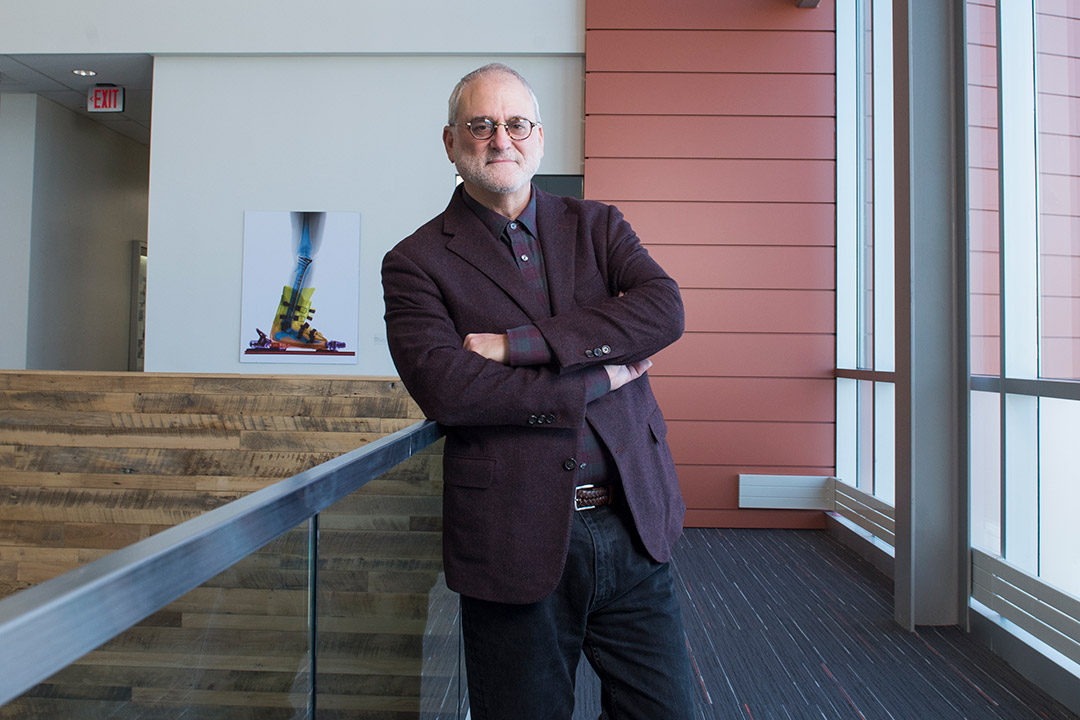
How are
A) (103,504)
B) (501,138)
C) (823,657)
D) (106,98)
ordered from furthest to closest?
(106,98) < (103,504) < (823,657) < (501,138)

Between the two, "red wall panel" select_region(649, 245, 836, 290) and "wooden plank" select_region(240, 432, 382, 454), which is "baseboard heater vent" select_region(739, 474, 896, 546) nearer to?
"red wall panel" select_region(649, 245, 836, 290)

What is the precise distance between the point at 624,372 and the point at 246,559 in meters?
0.82

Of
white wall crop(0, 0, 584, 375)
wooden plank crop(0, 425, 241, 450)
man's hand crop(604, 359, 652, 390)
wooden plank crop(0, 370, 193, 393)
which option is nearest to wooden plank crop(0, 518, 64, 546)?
wooden plank crop(0, 425, 241, 450)

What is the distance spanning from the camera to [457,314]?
4.43 feet

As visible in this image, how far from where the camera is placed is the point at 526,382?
1.23 meters

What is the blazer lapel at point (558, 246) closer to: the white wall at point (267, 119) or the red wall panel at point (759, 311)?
the red wall panel at point (759, 311)

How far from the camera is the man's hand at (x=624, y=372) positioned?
1312 mm

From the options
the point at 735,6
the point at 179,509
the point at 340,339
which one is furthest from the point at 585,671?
the point at 735,6

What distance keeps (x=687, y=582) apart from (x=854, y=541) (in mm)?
1262

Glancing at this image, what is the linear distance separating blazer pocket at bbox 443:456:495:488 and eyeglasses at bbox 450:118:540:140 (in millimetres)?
581

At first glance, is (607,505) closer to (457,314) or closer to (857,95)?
(457,314)

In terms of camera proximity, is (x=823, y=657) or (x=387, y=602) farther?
(x=823, y=657)

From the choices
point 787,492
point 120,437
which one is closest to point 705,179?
point 787,492

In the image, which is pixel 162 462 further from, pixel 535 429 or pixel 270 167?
pixel 270 167
